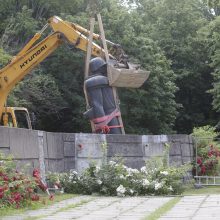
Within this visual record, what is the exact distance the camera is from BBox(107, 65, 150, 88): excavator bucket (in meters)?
19.1

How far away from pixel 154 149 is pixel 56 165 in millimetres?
3381

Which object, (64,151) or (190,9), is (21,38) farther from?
(64,151)

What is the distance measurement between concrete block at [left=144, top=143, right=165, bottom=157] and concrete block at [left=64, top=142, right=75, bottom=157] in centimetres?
237

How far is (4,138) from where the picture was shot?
11398mm

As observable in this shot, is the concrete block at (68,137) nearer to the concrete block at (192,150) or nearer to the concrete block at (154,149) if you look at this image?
the concrete block at (154,149)

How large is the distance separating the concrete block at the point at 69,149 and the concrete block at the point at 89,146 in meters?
0.10

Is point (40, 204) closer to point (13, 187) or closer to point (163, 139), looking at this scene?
point (13, 187)

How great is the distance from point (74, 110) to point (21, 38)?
545 cm

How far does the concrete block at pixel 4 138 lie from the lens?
1126 centimetres

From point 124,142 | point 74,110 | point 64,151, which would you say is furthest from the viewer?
point 74,110

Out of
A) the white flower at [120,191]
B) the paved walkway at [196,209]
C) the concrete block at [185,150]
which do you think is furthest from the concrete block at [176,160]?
the paved walkway at [196,209]

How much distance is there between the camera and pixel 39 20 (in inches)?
1474

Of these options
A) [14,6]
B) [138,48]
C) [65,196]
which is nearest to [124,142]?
[65,196]

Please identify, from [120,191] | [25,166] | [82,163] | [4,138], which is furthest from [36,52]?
[25,166]
